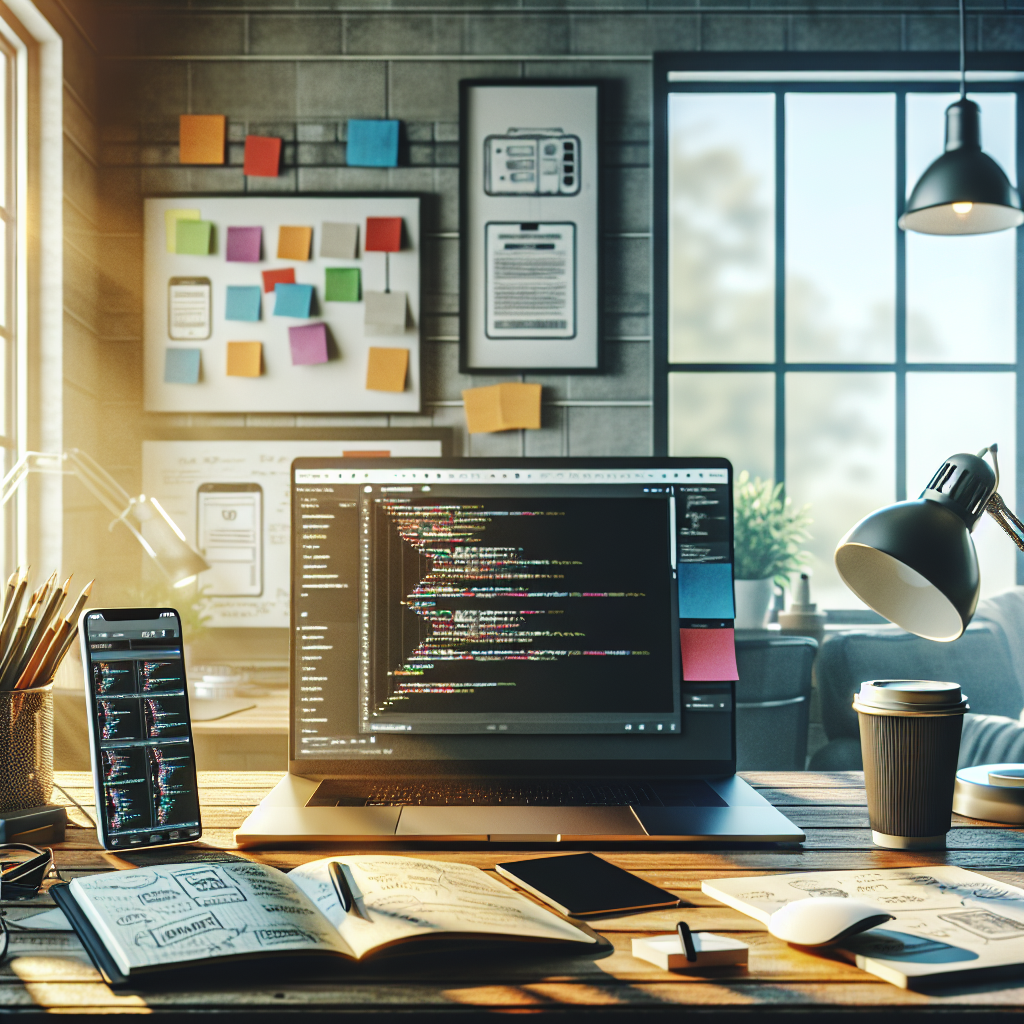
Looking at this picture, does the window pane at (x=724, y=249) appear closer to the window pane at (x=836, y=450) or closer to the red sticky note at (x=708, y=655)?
the window pane at (x=836, y=450)

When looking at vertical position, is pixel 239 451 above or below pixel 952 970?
above

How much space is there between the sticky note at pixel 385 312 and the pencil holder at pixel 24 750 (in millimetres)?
1697

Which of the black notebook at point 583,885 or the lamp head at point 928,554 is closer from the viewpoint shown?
the black notebook at point 583,885

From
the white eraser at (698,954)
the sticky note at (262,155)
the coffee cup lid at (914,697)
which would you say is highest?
the sticky note at (262,155)

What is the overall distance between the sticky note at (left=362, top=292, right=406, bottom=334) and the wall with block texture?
0.08 meters

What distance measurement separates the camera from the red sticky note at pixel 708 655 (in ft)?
3.23

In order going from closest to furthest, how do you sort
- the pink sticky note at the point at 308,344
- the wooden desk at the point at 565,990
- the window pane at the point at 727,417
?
1. the wooden desk at the point at 565,990
2. the pink sticky note at the point at 308,344
3. the window pane at the point at 727,417

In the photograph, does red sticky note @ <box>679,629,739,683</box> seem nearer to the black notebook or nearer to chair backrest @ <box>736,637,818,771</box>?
the black notebook

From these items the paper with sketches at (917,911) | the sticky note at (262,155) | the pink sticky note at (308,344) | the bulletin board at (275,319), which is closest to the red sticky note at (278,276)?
the bulletin board at (275,319)

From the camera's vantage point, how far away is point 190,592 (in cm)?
238

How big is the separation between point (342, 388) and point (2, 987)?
200 cm

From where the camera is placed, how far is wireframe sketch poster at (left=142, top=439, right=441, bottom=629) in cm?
242

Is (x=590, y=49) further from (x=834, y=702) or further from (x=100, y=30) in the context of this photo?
(x=834, y=702)

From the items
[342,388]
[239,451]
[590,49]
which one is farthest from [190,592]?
[590,49]
